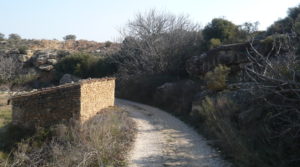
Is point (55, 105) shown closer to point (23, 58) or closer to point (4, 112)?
point (4, 112)

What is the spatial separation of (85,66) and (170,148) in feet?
101

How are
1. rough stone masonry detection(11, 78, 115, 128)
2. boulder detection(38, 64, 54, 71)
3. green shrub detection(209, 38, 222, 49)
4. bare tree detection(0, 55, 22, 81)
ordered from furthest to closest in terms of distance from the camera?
boulder detection(38, 64, 54, 71) < bare tree detection(0, 55, 22, 81) < green shrub detection(209, 38, 222, 49) < rough stone masonry detection(11, 78, 115, 128)

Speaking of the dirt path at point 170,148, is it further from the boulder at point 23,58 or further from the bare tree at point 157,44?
the boulder at point 23,58

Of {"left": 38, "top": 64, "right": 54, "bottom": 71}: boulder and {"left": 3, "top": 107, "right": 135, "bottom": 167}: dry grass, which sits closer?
{"left": 3, "top": 107, "right": 135, "bottom": 167}: dry grass

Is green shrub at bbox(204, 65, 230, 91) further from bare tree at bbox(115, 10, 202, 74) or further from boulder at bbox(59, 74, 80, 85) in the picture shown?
boulder at bbox(59, 74, 80, 85)

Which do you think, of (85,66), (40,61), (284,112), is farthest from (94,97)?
(40,61)

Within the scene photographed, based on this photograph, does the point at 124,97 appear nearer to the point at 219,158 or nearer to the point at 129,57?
the point at 129,57

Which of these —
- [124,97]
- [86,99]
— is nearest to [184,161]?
[86,99]

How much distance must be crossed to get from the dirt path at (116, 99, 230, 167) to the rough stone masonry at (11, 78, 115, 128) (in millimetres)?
3056

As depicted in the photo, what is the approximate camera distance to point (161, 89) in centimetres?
2598

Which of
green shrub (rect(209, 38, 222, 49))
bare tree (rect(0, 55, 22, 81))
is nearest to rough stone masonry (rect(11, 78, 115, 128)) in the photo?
→ green shrub (rect(209, 38, 222, 49))

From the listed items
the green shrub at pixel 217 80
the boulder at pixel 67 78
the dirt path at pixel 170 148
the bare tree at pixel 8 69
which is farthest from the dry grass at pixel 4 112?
the bare tree at pixel 8 69

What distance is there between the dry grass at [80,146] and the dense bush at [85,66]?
2117 centimetres

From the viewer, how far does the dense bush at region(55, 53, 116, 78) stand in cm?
3853
